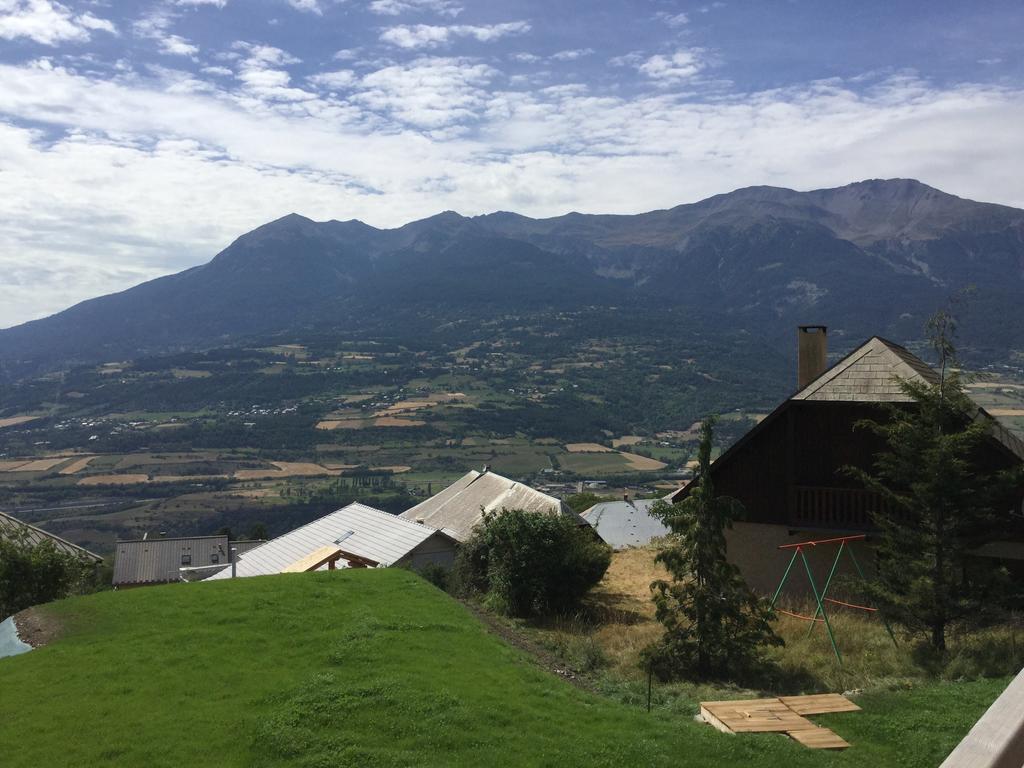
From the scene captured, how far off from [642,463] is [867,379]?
110 m

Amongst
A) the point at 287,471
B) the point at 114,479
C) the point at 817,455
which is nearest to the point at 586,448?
the point at 287,471

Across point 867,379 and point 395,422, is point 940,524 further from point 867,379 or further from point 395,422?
point 395,422

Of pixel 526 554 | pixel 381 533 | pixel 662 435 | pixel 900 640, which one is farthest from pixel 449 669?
pixel 662 435

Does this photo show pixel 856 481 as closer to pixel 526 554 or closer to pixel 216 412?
pixel 526 554

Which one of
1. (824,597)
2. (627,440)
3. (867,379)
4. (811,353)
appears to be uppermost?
(811,353)

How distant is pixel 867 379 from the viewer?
19.0m

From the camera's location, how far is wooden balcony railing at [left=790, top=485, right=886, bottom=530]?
61.1ft

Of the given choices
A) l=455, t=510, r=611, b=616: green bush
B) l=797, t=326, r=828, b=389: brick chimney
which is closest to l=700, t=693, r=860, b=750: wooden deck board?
l=455, t=510, r=611, b=616: green bush

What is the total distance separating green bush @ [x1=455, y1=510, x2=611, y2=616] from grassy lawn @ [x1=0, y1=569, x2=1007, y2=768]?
14.8 ft

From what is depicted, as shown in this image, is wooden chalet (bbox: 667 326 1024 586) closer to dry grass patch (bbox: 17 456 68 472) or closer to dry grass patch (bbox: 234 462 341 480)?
dry grass patch (bbox: 234 462 341 480)

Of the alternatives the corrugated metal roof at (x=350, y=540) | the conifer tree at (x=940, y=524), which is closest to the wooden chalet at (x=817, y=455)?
the conifer tree at (x=940, y=524)

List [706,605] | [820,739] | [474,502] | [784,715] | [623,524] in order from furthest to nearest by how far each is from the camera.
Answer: [623,524] < [474,502] < [706,605] < [784,715] < [820,739]

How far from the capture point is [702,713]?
11219 mm

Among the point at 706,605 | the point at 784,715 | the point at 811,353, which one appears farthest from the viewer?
the point at 811,353
